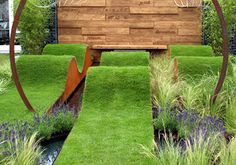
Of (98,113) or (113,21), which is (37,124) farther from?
(113,21)

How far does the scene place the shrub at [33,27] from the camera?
34.6 ft

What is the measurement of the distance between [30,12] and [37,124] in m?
5.76

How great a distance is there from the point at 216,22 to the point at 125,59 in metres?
2.81

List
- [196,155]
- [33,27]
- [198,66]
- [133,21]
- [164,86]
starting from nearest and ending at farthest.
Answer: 1. [196,155]
2. [164,86]
3. [198,66]
4. [33,27]
5. [133,21]

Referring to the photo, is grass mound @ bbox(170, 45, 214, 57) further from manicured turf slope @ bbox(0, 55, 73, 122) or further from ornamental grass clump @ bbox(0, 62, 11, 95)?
ornamental grass clump @ bbox(0, 62, 11, 95)

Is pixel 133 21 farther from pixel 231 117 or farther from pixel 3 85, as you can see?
pixel 231 117

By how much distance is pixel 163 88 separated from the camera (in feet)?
20.2

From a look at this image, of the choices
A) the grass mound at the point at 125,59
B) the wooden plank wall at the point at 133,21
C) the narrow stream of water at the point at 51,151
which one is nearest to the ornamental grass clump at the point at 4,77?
the grass mound at the point at 125,59

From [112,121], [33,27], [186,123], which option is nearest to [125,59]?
[33,27]

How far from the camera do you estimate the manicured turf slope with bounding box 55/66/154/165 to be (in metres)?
4.27

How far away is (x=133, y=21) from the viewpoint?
36.3 ft

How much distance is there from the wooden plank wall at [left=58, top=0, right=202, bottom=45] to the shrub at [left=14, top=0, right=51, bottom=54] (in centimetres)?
52

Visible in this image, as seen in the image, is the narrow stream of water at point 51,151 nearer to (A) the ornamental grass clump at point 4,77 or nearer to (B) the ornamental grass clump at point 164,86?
(B) the ornamental grass clump at point 164,86

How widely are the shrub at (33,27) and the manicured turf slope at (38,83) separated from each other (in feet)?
9.10
